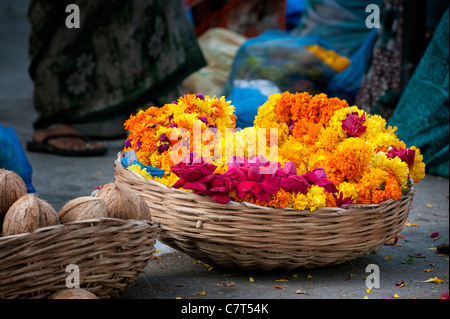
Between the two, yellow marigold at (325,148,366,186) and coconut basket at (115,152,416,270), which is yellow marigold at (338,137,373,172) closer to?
yellow marigold at (325,148,366,186)

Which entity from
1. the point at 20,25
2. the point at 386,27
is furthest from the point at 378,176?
the point at 20,25

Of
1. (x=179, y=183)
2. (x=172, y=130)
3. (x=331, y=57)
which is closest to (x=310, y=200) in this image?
(x=179, y=183)

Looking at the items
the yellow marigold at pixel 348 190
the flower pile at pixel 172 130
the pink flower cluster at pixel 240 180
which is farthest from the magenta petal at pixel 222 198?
the yellow marigold at pixel 348 190

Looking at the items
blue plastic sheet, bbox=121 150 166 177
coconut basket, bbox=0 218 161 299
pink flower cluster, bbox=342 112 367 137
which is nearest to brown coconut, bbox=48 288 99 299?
coconut basket, bbox=0 218 161 299

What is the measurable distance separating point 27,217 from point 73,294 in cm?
26

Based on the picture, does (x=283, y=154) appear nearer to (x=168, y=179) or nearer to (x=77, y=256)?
(x=168, y=179)

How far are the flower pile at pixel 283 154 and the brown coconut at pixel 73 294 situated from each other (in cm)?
54

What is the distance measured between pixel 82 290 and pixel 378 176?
116 cm

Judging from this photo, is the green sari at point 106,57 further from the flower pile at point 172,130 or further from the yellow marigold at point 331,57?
the flower pile at point 172,130

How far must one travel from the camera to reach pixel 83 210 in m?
1.75

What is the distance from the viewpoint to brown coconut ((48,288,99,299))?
161 centimetres

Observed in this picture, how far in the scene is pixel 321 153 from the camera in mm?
2357
